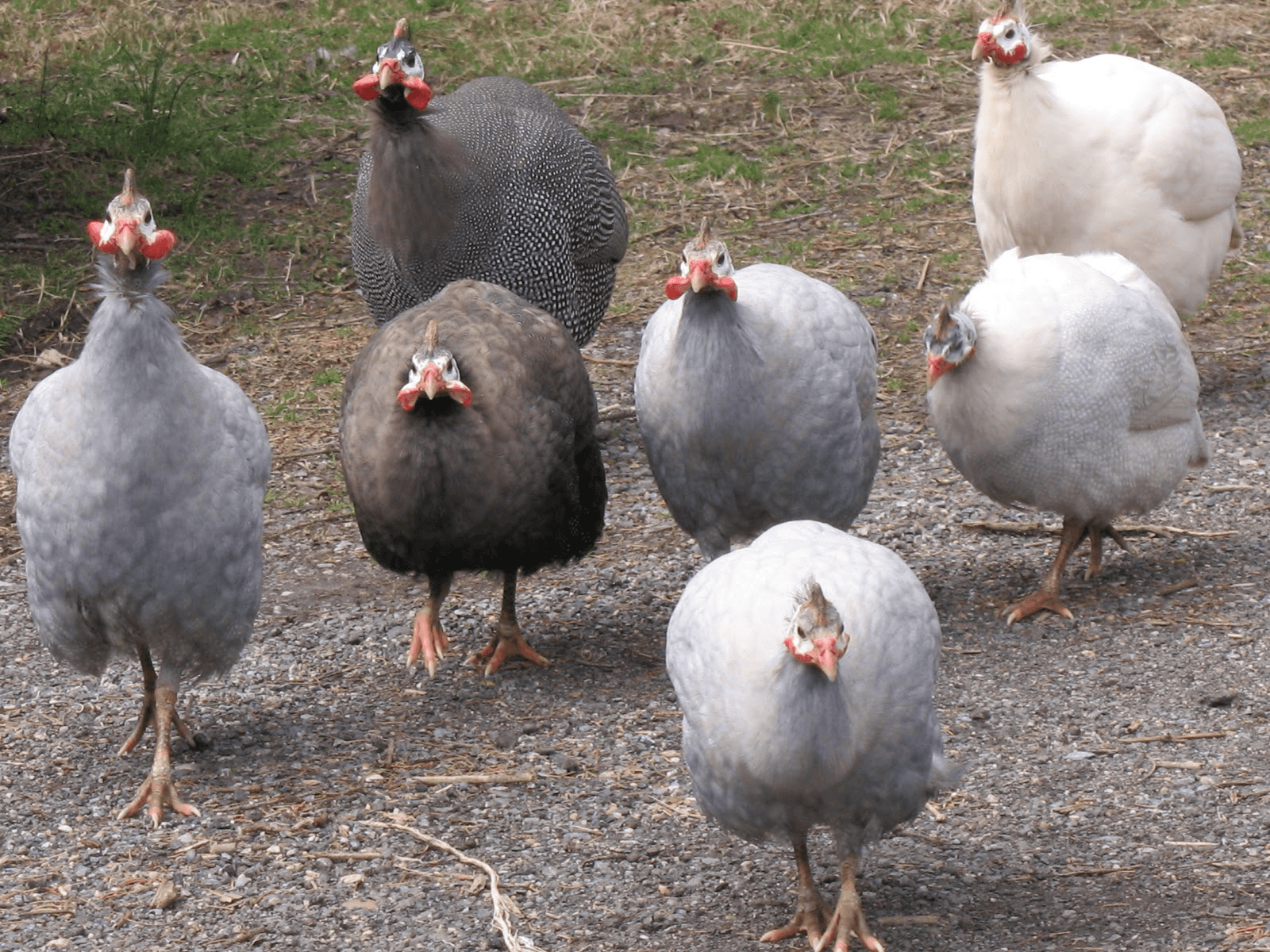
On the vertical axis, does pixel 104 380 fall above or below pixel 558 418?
above

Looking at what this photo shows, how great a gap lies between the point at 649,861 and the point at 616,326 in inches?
150

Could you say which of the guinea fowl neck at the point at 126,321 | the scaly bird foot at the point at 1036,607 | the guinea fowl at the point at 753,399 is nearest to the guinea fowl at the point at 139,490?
the guinea fowl neck at the point at 126,321

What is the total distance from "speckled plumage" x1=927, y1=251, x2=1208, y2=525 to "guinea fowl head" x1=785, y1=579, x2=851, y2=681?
6.13ft

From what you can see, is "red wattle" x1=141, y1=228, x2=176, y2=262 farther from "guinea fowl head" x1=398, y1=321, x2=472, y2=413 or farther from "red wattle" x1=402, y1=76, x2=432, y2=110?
"red wattle" x1=402, y1=76, x2=432, y2=110

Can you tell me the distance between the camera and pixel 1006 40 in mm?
5633

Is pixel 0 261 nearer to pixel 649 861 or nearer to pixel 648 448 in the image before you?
pixel 648 448

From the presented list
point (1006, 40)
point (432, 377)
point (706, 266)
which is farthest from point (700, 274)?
point (1006, 40)

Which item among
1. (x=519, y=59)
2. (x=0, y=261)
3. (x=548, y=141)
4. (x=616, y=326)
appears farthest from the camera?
(x=519, y=59)

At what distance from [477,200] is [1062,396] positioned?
2222 millimetres

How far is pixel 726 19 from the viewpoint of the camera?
34.2ft

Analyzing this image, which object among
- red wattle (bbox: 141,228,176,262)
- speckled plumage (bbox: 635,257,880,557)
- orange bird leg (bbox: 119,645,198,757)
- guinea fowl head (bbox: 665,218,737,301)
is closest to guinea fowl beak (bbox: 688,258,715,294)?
guinea fowl head (bbox: 665,218,737,301)

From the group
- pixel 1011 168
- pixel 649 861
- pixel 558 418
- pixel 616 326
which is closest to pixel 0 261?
pixel 616 326

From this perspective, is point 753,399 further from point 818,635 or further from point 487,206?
point 487,206

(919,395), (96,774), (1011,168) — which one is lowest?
(96,774)
